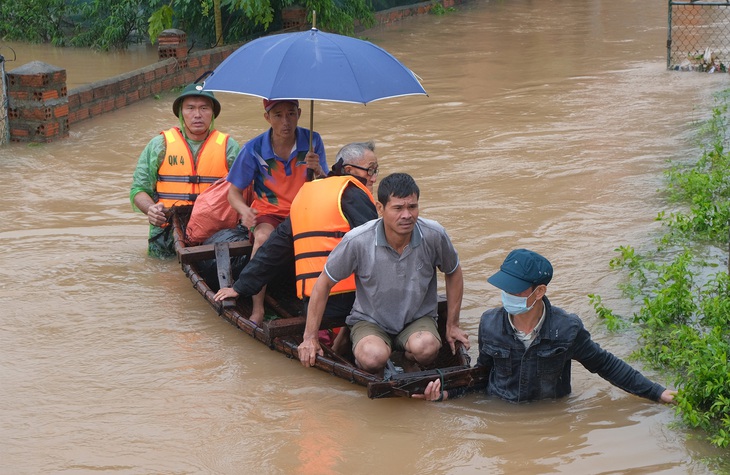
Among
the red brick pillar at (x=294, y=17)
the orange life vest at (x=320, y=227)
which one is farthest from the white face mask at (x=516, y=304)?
the red brick pillar at (x=294, y=17)

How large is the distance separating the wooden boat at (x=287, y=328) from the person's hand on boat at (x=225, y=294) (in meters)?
0.04

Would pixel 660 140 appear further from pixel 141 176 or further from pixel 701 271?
pixel 141 176

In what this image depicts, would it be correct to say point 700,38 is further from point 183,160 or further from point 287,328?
point 287,328

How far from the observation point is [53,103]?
1241cm

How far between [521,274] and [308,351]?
55.2 inches

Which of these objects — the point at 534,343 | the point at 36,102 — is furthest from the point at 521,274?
the point at 36,102

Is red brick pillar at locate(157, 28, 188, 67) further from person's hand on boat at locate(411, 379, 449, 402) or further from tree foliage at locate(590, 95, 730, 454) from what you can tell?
person's hand on boat at locate(411, 379, 449, 402)

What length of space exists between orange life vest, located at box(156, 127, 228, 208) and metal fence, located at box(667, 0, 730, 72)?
8.73m

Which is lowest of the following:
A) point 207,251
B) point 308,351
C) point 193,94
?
point 308,351

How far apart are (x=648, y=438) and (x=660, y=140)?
7.06m

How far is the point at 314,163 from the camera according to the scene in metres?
7.06

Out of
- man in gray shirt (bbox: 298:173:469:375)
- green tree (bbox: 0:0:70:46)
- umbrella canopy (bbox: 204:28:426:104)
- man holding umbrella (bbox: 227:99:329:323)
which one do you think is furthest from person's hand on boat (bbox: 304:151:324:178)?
green tree (bbox: 0:0:70:46)

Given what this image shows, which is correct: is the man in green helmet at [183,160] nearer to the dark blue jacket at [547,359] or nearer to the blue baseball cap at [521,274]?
the dark blue jacket at [547,359]

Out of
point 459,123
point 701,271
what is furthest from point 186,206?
point 459,123
